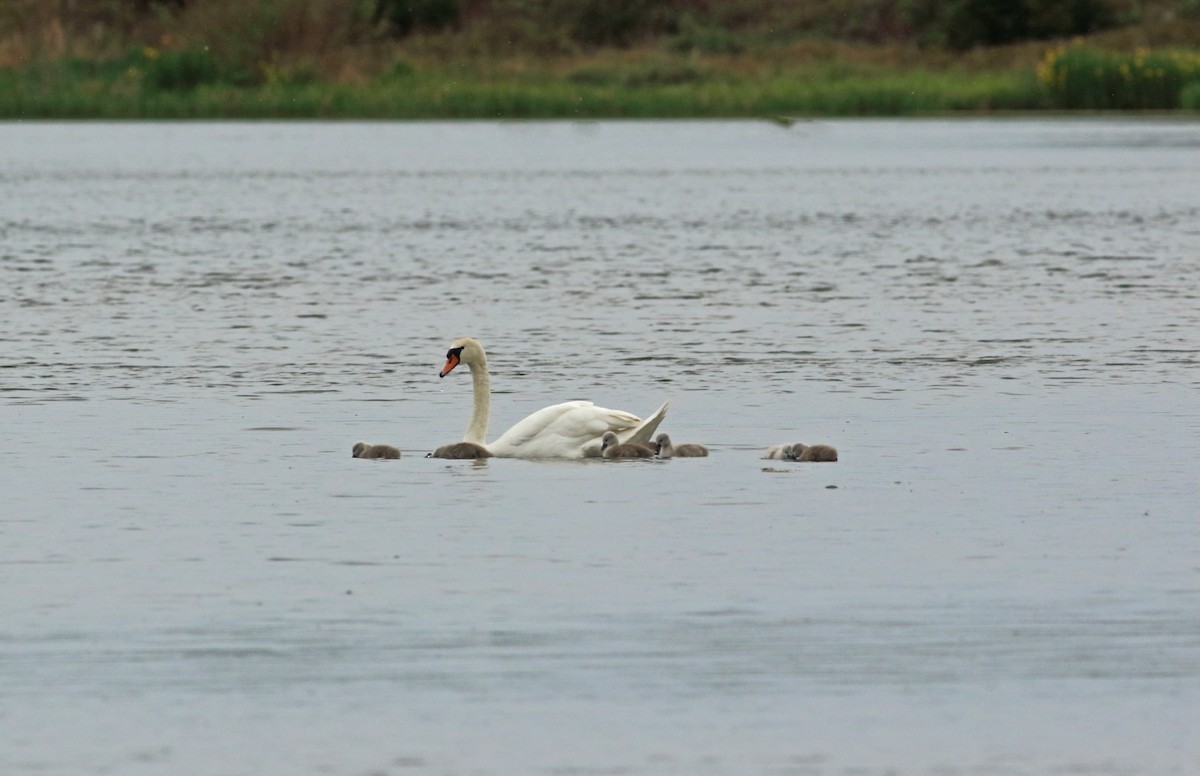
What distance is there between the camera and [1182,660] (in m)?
7.99

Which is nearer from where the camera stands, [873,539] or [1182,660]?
[1182,660]

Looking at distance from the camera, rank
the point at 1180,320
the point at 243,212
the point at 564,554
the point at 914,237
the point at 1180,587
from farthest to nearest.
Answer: the point at 243,212 → the point at 914,237 → the point at 1180,320 → the point at 564,554 → the point at 1180,587

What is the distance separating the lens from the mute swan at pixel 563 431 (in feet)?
41.6

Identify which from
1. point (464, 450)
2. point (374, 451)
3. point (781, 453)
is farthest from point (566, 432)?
point (781, 453)

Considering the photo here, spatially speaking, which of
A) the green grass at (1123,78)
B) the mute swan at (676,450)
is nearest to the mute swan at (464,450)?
the mute swan at (676,450)

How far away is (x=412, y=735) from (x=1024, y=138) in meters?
59.9

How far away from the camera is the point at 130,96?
63.7 meters

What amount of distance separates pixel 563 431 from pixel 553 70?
5903 cm

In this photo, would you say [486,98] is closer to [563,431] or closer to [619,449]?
[563,431]

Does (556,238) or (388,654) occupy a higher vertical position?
(388,654)

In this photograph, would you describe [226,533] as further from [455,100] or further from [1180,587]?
[455,100]

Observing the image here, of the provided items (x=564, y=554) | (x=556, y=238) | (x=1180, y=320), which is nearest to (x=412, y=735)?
(x=564, y=554)

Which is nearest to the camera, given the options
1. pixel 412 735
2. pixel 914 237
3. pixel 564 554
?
pixel 412 735

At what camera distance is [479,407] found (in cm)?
1310
